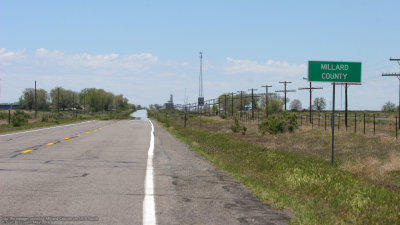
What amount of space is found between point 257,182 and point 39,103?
546 ft

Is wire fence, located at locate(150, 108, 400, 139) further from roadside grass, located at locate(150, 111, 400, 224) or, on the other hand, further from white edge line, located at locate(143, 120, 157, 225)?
white edge line, located at locate(143, 120, 157, 225)

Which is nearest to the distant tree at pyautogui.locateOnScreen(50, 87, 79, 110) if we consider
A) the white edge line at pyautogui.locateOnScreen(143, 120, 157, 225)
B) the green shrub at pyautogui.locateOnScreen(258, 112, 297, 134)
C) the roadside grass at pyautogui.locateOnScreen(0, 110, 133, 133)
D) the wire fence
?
the roadside grass at pyautogui.locateOnScreen(0, 110, 133, 133)

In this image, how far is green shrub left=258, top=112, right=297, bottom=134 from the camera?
37312 millimetres

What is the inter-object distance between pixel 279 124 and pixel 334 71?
2320 centimetres

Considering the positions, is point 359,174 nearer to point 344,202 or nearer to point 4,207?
point 344,202

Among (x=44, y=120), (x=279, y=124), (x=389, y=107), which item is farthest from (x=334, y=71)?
(x=389, y=107)

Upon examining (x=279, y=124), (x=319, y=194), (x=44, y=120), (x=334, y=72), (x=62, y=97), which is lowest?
(x=319, y=194)

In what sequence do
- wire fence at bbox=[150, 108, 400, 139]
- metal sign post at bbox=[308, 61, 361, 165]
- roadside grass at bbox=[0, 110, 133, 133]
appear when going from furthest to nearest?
wire fence at bbox=[150, 108, 400, 139]
roadside grass at bbox=[0, 110, 133, 133]
metal sign post at bbox=[308, 61, 361, 165]

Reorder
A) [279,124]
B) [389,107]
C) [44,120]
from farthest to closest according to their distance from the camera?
1. [389,107]
2. [44,120]
3. [279,124]

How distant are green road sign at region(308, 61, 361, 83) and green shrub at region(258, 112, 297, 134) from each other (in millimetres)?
22824

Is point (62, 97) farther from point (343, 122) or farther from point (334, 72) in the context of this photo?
point (334, 72)

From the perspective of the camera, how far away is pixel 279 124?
37406mm

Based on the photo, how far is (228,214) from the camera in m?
7.03

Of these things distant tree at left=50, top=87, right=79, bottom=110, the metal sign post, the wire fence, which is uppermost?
distant tree at left=50, top=87, right=79, bottom=110
